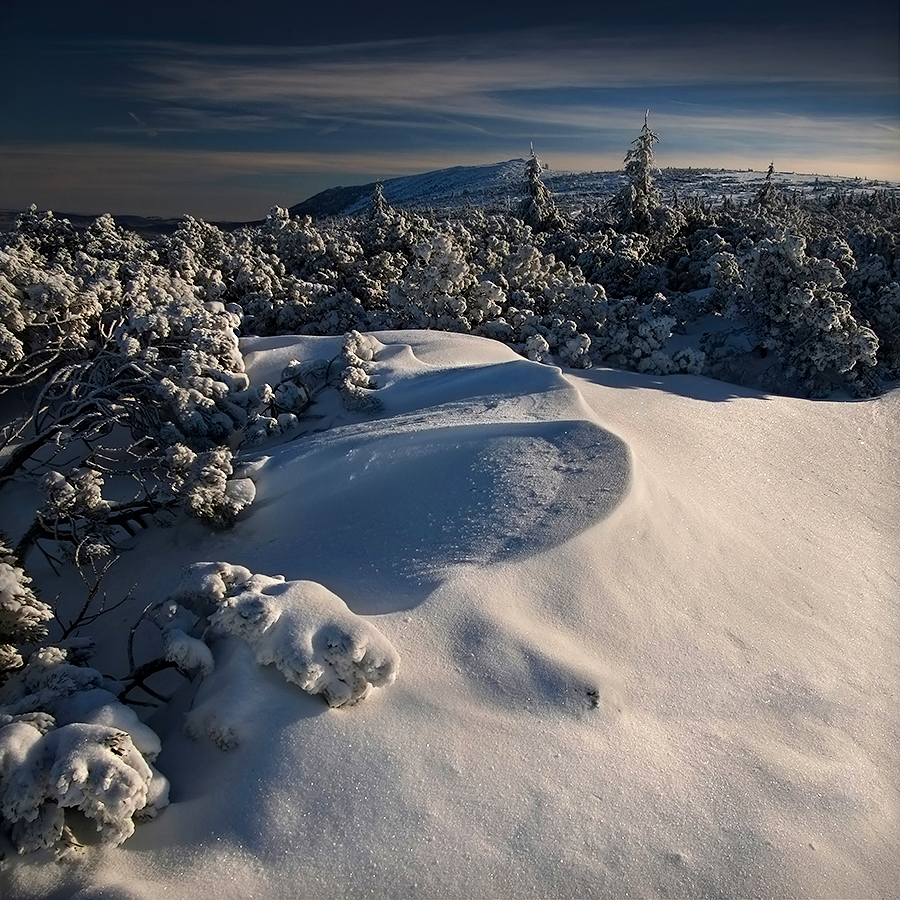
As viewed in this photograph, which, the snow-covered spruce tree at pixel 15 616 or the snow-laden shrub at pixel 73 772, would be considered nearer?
the snow-laden shrub at pixel 73 772

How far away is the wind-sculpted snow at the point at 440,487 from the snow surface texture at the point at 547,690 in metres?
0.04

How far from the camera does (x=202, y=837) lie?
4203mm

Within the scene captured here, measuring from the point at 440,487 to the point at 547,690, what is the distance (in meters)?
2.86

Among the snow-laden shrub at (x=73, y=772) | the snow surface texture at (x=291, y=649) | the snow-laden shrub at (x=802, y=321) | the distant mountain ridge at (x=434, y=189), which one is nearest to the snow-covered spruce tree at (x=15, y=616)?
the snow-laden shrub at (x=73, y=772)

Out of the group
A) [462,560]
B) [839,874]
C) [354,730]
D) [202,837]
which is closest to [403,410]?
[462,560]

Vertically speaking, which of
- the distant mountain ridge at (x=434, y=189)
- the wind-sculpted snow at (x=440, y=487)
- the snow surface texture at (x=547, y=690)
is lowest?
the distant mountain ridge at (x=434, y=189)

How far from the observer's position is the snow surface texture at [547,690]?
4199 mm

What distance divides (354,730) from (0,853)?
2.24m

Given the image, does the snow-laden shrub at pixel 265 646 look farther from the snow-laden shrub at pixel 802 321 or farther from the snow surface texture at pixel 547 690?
the snow-laden shrub at pixel 802 321

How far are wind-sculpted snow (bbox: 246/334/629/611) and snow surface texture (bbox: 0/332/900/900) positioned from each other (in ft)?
0.13

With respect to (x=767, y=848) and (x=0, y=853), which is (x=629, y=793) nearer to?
(x=767, y=848)

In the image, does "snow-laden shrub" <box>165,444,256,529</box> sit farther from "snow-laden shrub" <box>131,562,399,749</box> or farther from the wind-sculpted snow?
"snow-laden shrub" <box>131,562,399,749</box>

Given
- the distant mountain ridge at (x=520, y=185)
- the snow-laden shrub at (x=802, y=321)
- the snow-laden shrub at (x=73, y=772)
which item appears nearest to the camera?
the snow-laden shrub at (x=73, y=772)

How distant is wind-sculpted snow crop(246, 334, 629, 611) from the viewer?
260 inches
